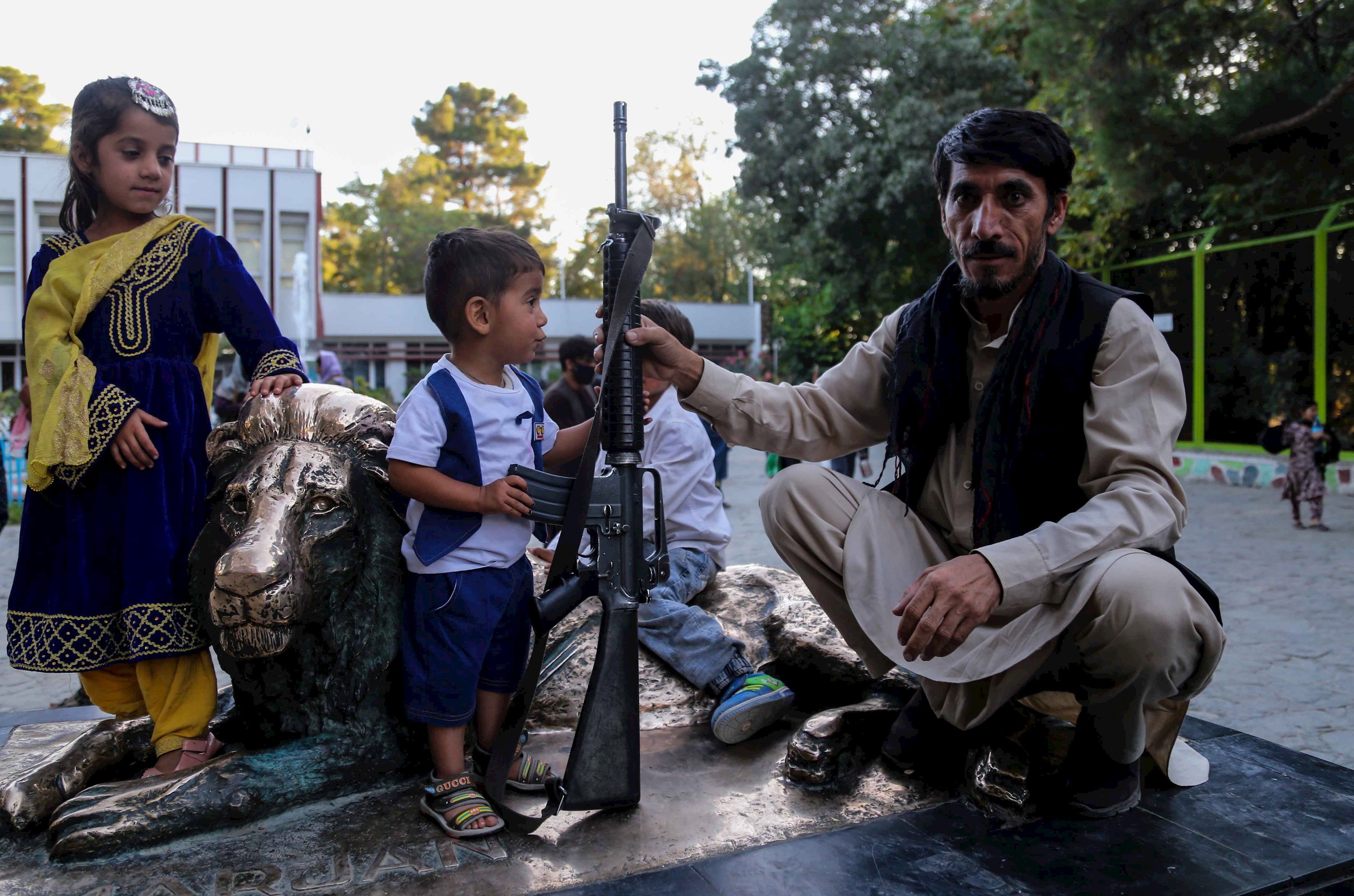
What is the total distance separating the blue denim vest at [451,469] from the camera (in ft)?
7.03

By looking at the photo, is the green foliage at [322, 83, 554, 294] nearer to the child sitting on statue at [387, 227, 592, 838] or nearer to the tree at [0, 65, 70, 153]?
the tree at [0, 65, 70, 153]

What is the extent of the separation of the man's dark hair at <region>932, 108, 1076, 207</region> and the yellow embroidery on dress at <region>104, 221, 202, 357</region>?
77.1 inches

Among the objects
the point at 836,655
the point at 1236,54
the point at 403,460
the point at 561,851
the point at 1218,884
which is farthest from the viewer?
the point at 1236,54

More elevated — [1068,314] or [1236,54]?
[1236,54]

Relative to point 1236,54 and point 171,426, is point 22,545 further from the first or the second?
point 1236,54

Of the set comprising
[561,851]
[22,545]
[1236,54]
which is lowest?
[561,851]

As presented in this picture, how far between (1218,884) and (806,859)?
76 centimetres

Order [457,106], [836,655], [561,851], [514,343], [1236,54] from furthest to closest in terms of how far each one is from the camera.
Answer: [457,106], [1236,54], [836,655], [514,343], [561,851]

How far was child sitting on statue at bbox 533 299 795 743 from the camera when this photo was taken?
261 centimetres

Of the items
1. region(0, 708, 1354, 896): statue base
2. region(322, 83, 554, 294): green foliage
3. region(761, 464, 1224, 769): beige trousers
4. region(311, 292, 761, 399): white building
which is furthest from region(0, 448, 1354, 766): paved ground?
region(322, 83, 554, 294): green foliage

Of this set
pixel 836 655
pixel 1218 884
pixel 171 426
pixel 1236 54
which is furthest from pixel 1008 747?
pixel 1236 54

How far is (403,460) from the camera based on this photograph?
83.1 inches

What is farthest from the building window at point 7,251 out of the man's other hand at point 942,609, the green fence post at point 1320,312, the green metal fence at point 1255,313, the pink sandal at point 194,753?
the man's other hand at point 942,609

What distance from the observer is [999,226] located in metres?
2.38
